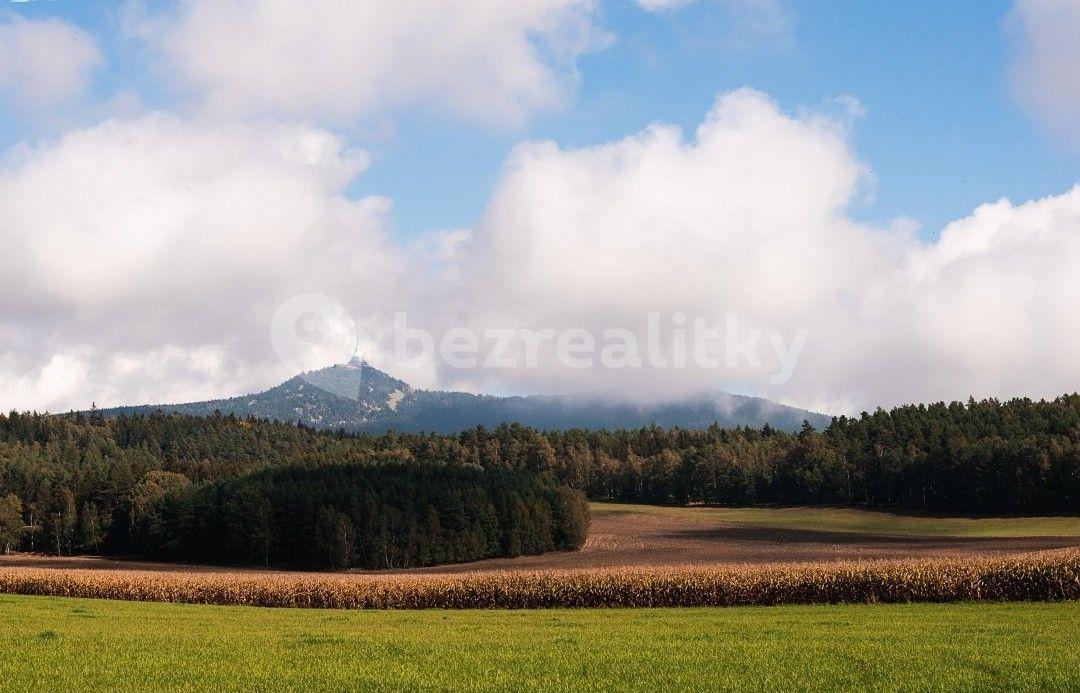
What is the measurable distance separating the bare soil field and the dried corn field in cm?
2535

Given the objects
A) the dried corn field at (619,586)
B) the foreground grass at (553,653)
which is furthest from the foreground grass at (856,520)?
the foreground grass at (553,653)

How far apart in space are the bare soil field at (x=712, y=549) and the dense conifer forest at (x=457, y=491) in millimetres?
6638

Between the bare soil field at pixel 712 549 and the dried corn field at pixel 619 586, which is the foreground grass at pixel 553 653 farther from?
the bare soil field at pixel 712 549

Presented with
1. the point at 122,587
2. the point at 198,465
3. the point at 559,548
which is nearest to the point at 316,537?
the point at 559,548

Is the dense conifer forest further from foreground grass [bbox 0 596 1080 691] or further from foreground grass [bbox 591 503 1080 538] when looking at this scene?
foreground grass [bbox 0 596 1080 691]

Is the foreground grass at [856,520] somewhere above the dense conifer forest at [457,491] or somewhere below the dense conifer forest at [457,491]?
below

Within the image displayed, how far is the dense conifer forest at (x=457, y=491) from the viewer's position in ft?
353

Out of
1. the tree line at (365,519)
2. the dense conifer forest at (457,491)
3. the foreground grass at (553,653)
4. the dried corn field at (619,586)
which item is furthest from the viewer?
the dense conifer forest at (457,491)

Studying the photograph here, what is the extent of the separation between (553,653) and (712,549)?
82897 mm

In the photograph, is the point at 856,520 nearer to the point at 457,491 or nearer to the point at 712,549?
the point at 712,549

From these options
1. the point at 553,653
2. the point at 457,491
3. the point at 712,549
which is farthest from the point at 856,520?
the point at 553,653

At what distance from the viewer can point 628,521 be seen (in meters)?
147

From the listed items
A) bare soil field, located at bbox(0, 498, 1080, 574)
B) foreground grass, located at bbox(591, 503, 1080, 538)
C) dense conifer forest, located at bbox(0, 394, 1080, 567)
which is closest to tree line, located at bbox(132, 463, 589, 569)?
dense conifer forest, located at bbox(0, 394, 1080, 567)

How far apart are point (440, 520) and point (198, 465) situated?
69658 millimetres
